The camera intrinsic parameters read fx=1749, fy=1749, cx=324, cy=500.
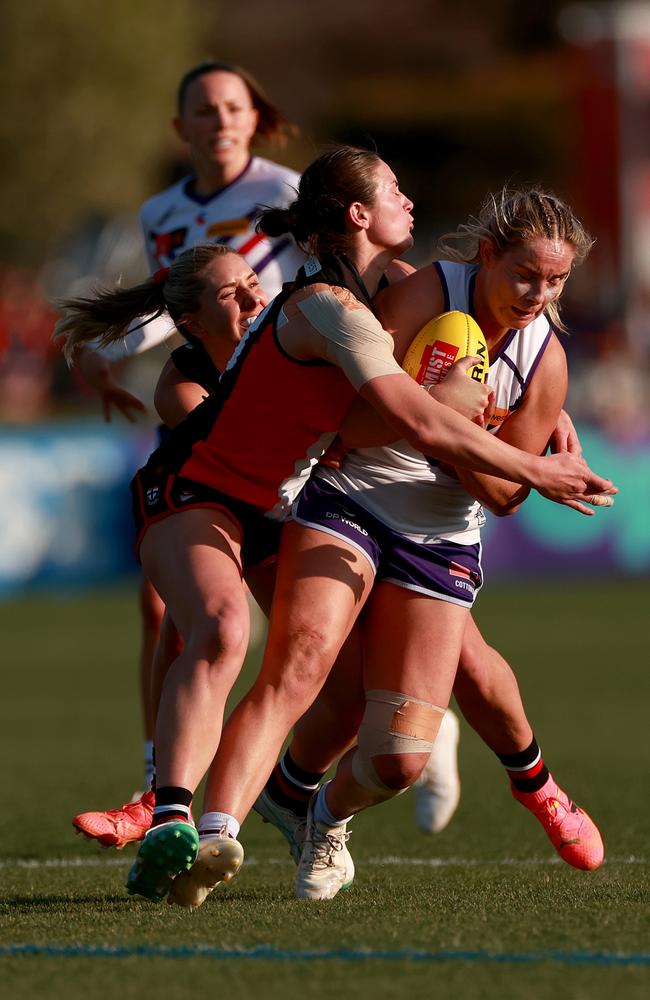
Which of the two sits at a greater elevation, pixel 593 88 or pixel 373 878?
pixel 593 88

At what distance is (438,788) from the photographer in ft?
19.7

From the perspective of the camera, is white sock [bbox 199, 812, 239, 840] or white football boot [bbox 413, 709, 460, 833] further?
white football boot [bbox 413, 709, 460, 833]

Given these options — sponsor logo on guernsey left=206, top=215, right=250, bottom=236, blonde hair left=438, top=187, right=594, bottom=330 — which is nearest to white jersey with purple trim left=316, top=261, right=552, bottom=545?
blonde hair left=438, top=187, right=594, bottom=330

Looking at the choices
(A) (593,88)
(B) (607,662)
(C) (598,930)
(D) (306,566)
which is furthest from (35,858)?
(A) (593,88)

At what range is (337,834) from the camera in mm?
4984

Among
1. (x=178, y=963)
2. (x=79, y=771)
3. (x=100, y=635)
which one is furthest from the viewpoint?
(x=100, y=635)

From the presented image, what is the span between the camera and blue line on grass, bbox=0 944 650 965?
153 inches

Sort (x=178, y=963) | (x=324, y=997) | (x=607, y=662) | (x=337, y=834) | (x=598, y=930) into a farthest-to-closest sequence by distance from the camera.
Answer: (x=607, y=662)
(x=337, y=834)
(x=598, y=930)
(x=178, y=963)
(x=324, y=997)

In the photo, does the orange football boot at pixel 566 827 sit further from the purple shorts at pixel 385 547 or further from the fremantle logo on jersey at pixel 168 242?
the fremantle logo on jersey at pixel 168 242

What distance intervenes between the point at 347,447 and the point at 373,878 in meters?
1.36

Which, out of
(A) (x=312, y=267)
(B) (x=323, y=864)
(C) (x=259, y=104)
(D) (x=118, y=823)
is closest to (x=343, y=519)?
(A) (x=312, y=267)

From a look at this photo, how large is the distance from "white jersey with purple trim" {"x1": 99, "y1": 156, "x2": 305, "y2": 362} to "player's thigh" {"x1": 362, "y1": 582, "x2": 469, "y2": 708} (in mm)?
1828

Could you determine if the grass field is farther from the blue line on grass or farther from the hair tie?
the hair tie

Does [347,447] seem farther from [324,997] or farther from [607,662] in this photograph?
[607,662]
